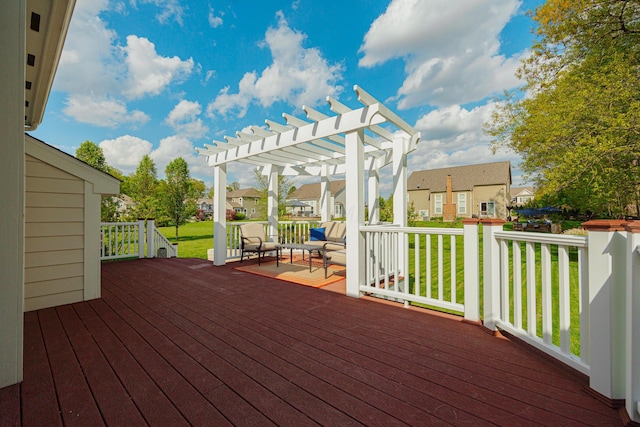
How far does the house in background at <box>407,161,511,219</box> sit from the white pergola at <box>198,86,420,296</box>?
2195 centimetres

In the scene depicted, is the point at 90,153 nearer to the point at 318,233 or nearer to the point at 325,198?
the point at 325,198

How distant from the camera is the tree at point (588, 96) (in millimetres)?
7082

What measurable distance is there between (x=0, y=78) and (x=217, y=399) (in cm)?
251

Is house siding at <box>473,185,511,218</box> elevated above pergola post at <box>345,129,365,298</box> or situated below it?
above

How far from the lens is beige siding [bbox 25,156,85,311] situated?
10.6ft

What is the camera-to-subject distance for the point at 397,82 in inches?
384

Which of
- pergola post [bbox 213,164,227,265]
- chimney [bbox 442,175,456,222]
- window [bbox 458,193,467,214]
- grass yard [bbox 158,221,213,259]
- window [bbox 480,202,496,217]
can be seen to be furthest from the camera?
chimney [bbox 442,175,456,222]

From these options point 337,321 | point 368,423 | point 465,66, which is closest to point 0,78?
point 368,423

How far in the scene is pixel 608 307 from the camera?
1514 mm

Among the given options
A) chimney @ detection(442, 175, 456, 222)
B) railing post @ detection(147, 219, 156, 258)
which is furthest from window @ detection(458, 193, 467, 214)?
railing post @ detection(147, 219, 156, 258)

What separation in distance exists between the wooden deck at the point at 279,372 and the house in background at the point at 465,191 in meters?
25.1

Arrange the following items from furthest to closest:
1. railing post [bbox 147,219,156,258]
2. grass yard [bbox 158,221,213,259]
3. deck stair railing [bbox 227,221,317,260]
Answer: grass yard [bbox 158,221,213,259]
deck stair railing [bbox 227,221,317,260]
railing post [bbox 147,219,156,258]

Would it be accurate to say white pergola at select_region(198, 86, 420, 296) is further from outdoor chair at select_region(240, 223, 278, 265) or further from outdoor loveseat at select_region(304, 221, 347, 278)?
outdoor loveseat at select_region(304, 221, 347, 278)

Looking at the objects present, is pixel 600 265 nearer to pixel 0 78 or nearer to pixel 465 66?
pixel 0 78
